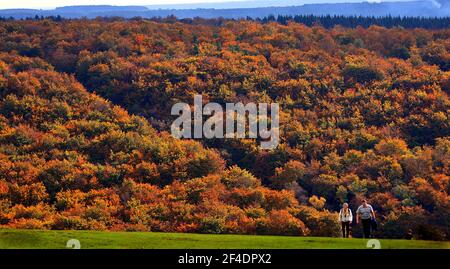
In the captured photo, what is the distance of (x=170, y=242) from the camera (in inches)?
933

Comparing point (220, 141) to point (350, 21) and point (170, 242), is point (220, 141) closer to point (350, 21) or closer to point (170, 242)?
point (170, 242)

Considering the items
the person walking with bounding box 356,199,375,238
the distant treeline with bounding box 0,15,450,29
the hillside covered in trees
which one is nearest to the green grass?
the person walking with bounding box 356,199,375,238

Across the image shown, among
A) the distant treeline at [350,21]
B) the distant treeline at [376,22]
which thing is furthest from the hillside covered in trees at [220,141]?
the distant treeline at [376,22]

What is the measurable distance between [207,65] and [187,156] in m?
32.2

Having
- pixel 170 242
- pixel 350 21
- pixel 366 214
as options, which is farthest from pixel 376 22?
pixel 170 242

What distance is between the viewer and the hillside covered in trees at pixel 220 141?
178 ft

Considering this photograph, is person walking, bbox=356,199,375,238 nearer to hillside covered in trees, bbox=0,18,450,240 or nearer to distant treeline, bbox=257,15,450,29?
hillside covered in trees, bbox=0,18,450,240

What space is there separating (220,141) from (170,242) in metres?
53.8

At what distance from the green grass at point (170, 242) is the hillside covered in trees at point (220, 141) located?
6.85 meters

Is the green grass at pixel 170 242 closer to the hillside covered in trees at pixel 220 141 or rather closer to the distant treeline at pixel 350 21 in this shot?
the hillside covered in trees at pixel 220 141

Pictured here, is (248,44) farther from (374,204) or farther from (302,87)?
(374,204)

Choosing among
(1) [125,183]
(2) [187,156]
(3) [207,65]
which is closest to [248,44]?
(3) [207,65]

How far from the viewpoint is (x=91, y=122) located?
78.6 meters
